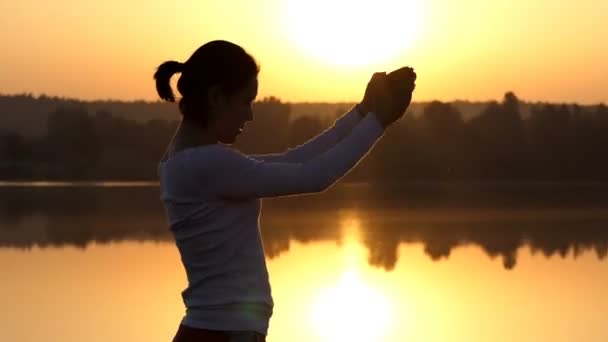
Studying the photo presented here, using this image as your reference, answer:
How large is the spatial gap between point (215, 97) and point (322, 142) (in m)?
0.40

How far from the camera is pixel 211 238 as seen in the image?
2041mm

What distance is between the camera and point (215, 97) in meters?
2.01

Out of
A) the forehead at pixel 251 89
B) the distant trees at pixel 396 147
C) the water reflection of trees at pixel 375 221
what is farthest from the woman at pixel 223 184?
the distant trees at pixel 396 147

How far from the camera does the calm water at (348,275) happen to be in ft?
24.4

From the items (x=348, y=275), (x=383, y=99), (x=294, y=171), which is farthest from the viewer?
(x=348, y=275)

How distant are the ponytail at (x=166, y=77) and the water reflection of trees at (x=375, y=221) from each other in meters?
8.96

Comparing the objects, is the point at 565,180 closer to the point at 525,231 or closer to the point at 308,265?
the point at 525,231

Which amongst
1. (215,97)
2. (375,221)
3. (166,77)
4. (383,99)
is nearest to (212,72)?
(215,97)

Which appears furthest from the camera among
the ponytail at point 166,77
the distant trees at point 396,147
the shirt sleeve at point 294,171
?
the distant trees at point 396,147

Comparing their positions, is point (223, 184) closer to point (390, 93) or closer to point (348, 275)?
point (390, 93)

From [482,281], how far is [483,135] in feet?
104

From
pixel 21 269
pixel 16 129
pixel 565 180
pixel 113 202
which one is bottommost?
pixel 21 269

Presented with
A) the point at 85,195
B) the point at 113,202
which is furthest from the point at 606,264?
the point at 85,195

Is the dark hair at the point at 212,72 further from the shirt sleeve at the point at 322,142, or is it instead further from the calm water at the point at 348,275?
the calm water at the point at 348,275
